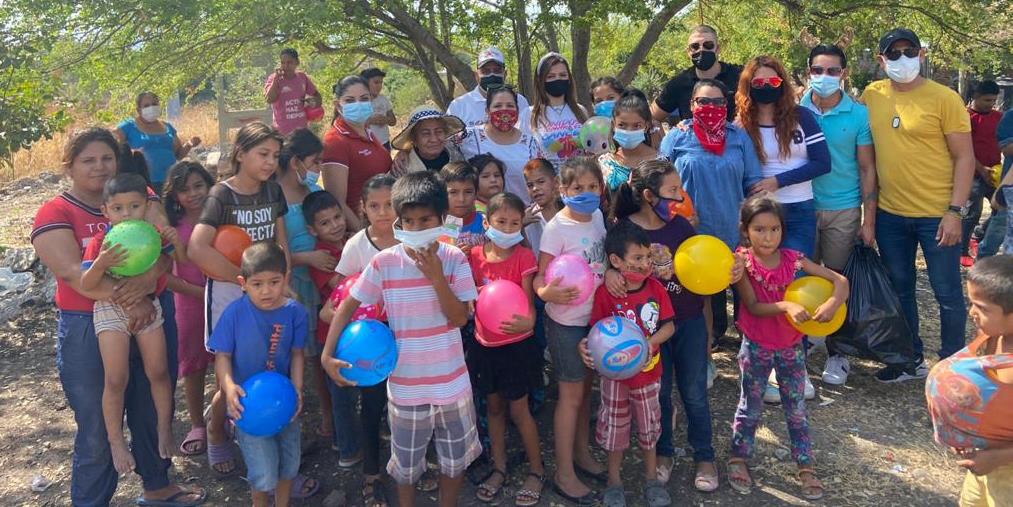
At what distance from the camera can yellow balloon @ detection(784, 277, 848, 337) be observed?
3.34m

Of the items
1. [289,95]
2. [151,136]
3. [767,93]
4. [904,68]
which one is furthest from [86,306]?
[289,95]

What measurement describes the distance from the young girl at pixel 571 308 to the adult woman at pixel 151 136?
16.0ft

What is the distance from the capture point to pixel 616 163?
4.04 meters

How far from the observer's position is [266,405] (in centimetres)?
293

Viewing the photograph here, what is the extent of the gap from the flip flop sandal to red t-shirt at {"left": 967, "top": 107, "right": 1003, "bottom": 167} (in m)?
7.64

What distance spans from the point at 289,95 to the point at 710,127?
256 inches

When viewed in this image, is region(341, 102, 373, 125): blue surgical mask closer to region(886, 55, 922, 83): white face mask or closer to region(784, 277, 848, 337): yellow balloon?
region(784, 277, 848, 337): yellow balloon

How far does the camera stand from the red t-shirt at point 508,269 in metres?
3.42

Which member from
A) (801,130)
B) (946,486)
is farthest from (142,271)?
(946,486)

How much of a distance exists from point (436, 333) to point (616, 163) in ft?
5.25

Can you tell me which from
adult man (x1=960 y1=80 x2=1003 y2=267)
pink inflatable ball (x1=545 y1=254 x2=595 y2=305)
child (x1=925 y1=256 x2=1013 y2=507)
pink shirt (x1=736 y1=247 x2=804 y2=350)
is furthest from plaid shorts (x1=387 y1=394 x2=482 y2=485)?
adult man (x1=960 y1=80 x2=1003 y2=267)

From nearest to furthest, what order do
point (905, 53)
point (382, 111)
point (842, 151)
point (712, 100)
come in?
1. point (712, 100)
2. point (905, 53)
3. point (842, 151)
4. point (382, 111)

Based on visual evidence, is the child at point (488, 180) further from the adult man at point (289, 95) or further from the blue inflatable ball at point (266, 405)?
the adult man at point (289, 95)

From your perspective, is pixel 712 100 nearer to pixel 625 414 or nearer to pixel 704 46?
pixel 704 46
